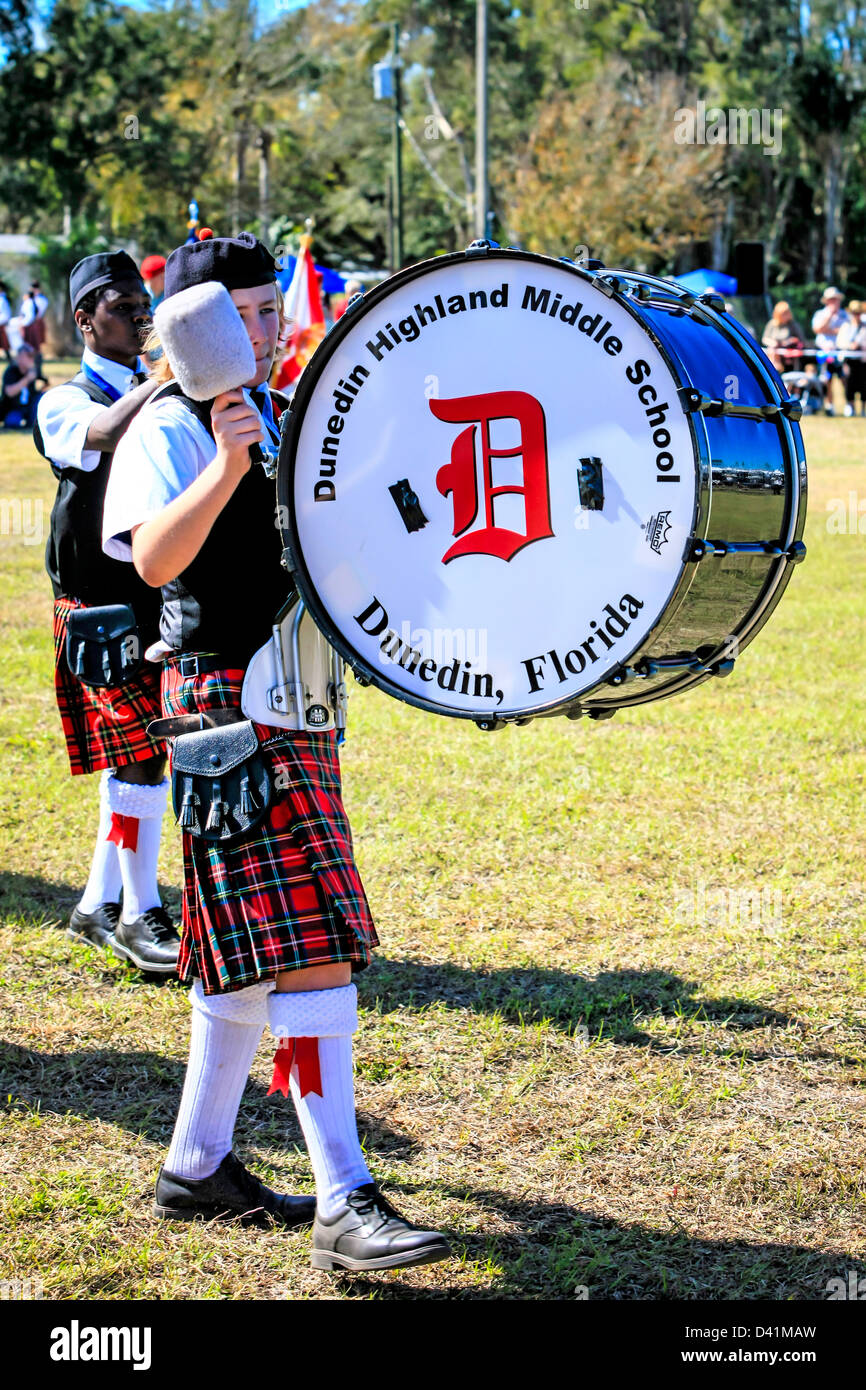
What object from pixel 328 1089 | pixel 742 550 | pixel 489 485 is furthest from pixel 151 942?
pixel 742 550

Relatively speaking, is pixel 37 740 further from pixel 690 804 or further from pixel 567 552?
pixel 567 552

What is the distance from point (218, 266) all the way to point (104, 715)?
175 cm

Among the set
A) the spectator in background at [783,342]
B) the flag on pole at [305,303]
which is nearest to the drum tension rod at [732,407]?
the flag on pole at [305,303]

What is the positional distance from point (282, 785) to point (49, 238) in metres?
44.7

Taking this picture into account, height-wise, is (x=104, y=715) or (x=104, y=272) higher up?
(x=104, y=272)

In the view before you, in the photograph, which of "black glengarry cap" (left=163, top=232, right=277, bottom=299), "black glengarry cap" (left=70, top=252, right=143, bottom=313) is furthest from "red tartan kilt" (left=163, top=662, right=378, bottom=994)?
"black glengarry cap" (left=70, top=252, right=143, bottom=313)

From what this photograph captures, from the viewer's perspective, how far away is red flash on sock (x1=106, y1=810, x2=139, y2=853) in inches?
158

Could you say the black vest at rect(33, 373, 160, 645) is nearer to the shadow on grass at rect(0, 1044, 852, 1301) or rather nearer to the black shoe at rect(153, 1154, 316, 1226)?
the shadow on grass at rect(0, 1044, 852, 1301)

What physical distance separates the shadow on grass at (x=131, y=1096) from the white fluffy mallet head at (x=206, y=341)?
Result: 1.70 metres

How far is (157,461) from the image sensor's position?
2557 millimetres

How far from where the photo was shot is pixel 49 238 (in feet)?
143

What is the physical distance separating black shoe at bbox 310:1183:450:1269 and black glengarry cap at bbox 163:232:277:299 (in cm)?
164

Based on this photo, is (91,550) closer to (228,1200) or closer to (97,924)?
(97,924)

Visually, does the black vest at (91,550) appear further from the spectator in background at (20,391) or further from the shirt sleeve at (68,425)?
the spectator in background at (20,391)
